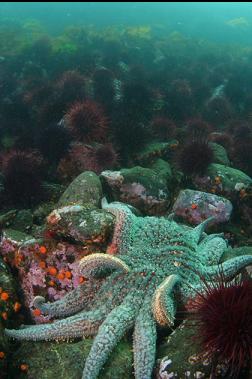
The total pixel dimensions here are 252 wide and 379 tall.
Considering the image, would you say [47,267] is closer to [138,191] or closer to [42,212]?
[42,212]

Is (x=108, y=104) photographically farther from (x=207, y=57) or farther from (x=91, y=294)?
(x=207, y=57)

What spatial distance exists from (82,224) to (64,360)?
1.63m

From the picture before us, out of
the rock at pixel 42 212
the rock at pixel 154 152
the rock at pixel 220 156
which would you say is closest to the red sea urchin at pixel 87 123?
the rock at pixel 154 152

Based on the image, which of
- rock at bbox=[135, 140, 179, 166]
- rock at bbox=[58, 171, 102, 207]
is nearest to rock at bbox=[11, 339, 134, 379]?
rock at bbox=[58, 171, 102, 207]

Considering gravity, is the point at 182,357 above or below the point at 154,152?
above

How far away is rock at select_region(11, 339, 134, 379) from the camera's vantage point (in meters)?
3.59

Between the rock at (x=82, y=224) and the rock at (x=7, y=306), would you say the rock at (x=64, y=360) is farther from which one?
the rock at (x=82, y=224)

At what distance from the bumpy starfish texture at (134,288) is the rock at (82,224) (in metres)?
0.16

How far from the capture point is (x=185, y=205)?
22.3ft

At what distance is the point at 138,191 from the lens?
7012 millimetres

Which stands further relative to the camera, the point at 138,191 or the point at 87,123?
the point at 87,123

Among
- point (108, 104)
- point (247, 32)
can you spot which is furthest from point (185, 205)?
point (247, 32)

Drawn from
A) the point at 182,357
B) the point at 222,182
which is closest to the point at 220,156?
the point at 222,182

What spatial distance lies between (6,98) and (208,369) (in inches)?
540
